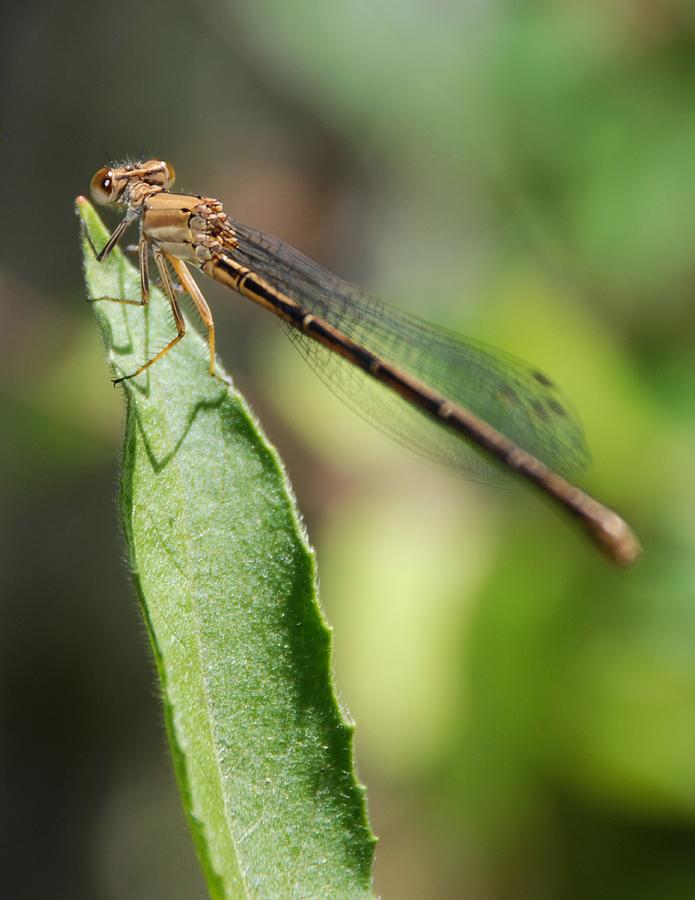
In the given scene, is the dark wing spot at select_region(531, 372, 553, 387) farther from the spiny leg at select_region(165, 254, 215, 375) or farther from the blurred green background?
the spiny leg at select_region(165, 254, 215, 375)

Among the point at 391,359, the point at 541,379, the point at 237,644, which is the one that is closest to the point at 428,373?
the point at 391,359

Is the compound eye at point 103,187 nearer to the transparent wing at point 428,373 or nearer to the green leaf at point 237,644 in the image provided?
the transparent wing at point 428,373

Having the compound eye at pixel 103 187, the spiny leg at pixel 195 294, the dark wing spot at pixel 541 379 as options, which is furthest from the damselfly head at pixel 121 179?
the dark wing spot at pixel 541 379

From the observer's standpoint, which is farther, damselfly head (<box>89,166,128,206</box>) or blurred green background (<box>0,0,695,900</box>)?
blurred green background (<box>0,0,695,900</box>)

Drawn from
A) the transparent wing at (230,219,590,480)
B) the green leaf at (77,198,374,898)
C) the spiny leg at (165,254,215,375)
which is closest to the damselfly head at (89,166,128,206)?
the spiny leg at (165,254,215,375)

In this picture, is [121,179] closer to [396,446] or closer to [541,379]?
[541,379]

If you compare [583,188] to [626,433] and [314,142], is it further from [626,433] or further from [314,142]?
[314,142]

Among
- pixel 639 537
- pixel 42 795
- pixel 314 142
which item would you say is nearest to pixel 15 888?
pixel 42 795
